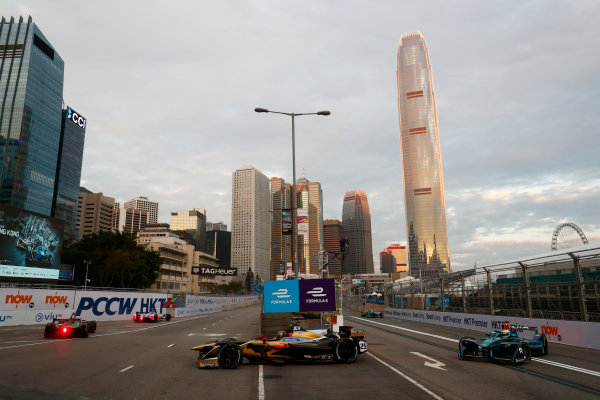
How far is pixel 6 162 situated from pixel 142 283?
98048 mm

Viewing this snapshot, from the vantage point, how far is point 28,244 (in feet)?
142

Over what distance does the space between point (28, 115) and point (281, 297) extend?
166 meters

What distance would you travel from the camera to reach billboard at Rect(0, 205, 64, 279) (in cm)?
4040

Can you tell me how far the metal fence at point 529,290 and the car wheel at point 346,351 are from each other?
9.90 meters

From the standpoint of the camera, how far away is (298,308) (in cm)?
1927

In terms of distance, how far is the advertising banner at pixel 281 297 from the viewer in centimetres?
1928

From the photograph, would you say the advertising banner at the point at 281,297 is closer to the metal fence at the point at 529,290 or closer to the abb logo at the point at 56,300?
the metal fence at the point at 529,290

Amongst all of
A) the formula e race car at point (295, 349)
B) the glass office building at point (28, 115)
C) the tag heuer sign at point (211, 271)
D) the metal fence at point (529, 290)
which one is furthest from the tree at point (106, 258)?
the glass office building at point (28, 115)

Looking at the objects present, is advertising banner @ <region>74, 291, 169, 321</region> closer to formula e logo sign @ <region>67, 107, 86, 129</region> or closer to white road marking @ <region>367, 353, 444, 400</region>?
white road marking @ <region>367, 353, 444, 400</region>

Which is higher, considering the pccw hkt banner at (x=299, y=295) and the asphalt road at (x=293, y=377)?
the pccw hkt banner at (x=299, y=295)

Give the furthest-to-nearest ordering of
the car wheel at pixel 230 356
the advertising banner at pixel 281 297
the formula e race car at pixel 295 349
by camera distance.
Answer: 1. the advertising banner at pixel 281 297
2. the formula e race car at pixel 295 349
3. the car wheel at pixel 230 356

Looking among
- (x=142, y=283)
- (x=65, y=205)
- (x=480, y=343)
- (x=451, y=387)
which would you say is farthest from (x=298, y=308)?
(x=65, y=205)

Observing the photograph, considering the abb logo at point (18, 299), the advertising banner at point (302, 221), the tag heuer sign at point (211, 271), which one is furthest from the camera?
the tag heuer sign at point (211, 271)

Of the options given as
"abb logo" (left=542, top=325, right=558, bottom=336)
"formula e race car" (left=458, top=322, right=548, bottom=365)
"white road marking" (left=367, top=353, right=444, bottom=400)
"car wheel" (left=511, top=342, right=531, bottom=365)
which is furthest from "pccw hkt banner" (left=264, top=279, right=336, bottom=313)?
"abb logo" (left=542, top=325, right=558, bottom=336)
